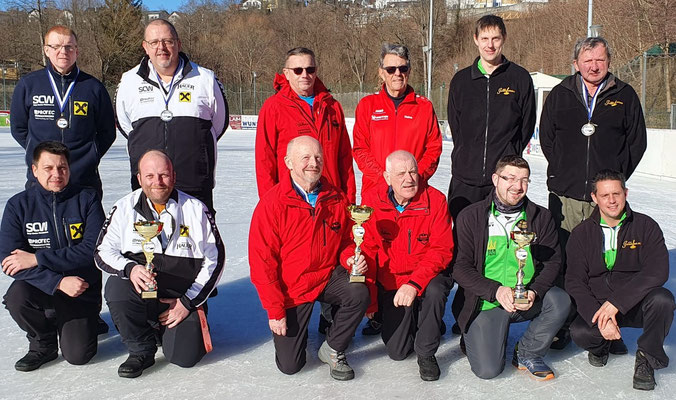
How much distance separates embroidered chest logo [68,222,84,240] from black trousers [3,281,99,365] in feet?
1.06

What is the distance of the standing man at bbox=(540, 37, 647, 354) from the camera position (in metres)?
3.77

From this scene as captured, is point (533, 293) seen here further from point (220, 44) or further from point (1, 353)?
point (220, 44)

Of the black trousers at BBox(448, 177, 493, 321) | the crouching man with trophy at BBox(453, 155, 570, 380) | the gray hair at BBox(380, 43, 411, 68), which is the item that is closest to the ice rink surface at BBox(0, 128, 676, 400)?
the crouching man with trophy at BBox(453, 155, 570, 380)

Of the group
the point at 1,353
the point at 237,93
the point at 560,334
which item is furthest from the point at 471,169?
the point at 237,93

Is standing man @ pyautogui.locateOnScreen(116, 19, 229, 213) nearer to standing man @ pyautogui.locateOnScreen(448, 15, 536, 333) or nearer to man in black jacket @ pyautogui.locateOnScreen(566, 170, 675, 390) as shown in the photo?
standing man @ pyautogui.locateOnScreen(448, 15, 536, 333)

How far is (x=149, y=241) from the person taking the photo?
3.18 metres

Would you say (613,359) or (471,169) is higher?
(471,169)

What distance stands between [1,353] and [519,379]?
9.49 ft

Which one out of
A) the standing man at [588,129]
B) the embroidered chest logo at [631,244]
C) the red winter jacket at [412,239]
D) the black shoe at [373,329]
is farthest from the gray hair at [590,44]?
the black shoe at [373,329]

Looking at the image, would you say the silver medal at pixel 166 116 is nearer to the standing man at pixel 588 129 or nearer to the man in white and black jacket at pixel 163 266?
the man in white and black jacket at pixel 163 266

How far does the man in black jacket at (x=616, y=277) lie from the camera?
3156 mm

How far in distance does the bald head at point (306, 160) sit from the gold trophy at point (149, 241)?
0.76 m

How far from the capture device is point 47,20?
43.7m

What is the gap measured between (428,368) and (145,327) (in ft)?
5.13
